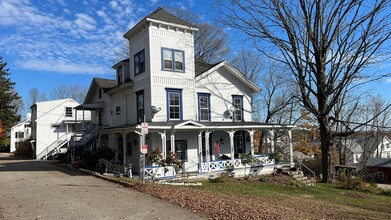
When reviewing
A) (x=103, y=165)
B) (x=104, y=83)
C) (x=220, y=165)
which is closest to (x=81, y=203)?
(x=103, y=165)

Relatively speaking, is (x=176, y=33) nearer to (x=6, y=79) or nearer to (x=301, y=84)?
(x=301, y=84)

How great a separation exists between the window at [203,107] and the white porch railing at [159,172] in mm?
4943

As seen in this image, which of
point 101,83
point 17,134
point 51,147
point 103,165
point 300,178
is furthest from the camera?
point 17,134

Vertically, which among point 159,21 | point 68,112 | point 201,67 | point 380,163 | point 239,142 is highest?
point 159,21

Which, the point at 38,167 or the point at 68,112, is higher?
the point at 68,112

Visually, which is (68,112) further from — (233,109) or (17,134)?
(17,134)

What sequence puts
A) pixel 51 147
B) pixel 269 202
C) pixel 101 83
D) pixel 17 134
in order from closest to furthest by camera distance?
pixel 269 202 < pixel 101 83 < pixel 51 147 < pixel 17 134

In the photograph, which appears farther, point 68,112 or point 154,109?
point 68,112

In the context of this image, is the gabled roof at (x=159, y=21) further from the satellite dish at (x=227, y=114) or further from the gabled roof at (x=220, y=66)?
the satellite dish at (x=227, y=114)

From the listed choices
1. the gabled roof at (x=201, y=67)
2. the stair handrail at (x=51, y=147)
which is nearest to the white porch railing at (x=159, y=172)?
the gabled roof at (x=201, y=67)

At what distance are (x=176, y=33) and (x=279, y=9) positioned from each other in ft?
22.0

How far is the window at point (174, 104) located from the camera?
20641 mm

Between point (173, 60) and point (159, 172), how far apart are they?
288 inches

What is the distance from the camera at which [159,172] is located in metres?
18.1
